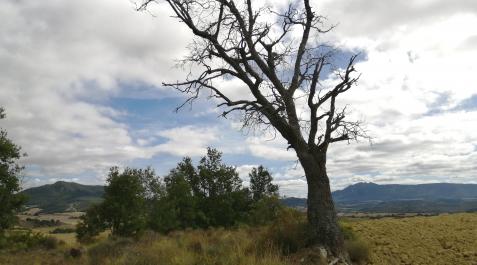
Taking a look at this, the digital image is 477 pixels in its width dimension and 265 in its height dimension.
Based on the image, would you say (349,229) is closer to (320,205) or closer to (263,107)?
(320,205)

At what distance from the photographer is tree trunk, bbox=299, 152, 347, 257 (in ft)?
38.5

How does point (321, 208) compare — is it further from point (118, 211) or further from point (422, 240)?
point (118, 211)

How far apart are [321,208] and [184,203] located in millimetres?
38301

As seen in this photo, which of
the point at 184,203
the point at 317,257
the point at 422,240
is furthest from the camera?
the point at 184,203

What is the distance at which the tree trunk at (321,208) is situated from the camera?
11734mm

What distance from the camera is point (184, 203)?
49.0 meters

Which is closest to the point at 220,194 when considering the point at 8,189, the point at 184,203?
the point at 184,203

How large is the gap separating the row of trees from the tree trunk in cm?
2397

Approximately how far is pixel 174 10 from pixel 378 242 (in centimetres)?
942

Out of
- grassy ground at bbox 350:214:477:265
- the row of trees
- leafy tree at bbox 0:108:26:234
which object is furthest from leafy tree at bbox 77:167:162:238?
grassy ground at bbox 350:214:477:265

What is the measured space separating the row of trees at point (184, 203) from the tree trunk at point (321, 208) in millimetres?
23975

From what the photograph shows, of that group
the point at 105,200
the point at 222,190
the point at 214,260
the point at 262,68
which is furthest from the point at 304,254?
the point at 222,190

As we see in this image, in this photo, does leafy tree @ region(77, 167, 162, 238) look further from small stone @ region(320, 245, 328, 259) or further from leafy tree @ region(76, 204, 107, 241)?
small stone @ region(320, 245, 328, 259)

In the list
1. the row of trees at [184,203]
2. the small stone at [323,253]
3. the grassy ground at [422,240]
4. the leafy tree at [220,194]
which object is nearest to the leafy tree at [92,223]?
the row of trees at [184,203]
